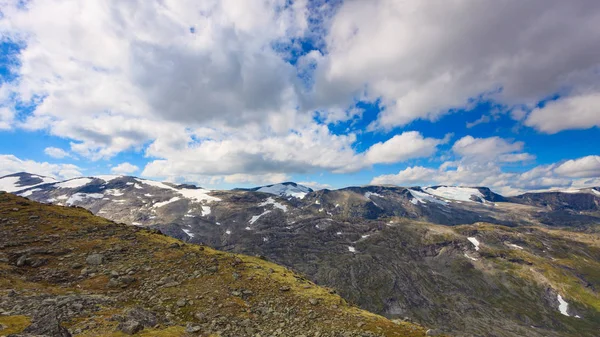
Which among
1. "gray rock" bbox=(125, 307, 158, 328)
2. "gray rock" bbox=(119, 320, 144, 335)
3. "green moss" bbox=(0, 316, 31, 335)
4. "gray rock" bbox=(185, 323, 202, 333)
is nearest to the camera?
"green moss" bbox=(0, 316, 31, 335)

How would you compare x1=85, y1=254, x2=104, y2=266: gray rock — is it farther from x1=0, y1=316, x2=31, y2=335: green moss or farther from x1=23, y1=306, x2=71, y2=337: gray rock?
x1=23, y1=306, x2=71, y2=337: gray rock

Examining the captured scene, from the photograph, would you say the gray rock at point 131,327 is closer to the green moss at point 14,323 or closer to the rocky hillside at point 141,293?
the rocky hillside at point 141,293

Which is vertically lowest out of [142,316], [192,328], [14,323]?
[192,328]

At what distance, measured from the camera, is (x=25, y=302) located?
20.5m

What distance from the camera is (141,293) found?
1054 inches

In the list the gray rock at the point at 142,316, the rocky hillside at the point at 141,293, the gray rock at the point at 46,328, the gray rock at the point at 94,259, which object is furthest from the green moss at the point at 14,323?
the gray rock at the point at 94,259

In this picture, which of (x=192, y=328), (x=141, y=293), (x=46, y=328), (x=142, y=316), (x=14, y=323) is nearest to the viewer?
(x=46, y=328)

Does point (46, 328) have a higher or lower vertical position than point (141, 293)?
higher

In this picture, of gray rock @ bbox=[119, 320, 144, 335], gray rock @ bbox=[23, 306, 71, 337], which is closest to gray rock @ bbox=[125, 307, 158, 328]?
gray rock @ bbox=[119, 320, 144, 335]

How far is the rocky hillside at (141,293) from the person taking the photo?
20.0 metres

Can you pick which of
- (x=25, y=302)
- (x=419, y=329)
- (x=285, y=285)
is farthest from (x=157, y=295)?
(x=419, y=329)

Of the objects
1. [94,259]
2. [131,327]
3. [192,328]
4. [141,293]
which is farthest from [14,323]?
[94,259]

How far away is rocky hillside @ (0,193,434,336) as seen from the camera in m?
20.0

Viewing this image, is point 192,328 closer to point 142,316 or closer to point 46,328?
point 142,316
